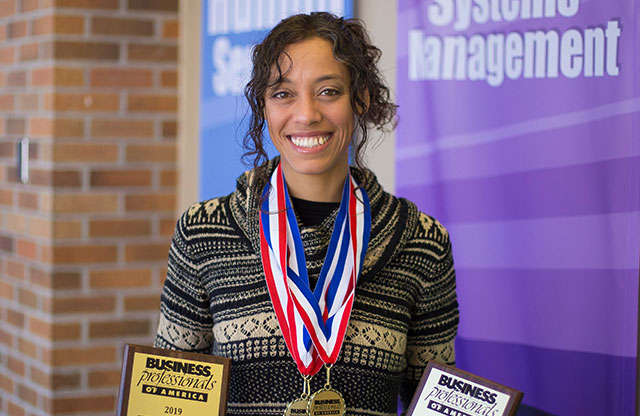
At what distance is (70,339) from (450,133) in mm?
1580

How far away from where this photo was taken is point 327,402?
5.50ft

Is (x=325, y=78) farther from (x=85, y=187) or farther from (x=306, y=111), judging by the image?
(x=85, y=187)

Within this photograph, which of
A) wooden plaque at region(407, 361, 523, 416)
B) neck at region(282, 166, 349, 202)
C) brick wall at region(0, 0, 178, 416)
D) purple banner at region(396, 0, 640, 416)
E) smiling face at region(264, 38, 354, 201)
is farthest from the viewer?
brick wall at region(0, 0, 178, 416)

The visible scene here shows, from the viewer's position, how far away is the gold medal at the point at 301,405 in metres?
1.67

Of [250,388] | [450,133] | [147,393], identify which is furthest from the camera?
[450,133]

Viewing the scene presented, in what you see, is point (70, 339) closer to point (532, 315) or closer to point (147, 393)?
point (147, 393)

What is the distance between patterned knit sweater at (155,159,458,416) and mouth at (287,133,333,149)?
0.57 feet

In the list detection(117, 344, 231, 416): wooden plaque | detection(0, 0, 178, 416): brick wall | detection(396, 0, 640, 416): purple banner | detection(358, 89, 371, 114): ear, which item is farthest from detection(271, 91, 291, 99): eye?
detection(0, 0, 178, 416): brick wall

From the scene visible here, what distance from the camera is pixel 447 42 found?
2299 millimetres

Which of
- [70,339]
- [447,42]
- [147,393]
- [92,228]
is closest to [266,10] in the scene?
[447,42]

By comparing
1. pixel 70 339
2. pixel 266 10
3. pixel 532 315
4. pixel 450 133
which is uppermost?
pixel 266 10

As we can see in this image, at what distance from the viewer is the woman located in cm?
170

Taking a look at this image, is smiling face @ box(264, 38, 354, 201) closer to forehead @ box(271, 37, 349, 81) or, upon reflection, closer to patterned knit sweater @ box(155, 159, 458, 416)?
forehead @ box(271, 37, 349, 81)

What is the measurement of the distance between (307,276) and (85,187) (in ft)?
4.82
